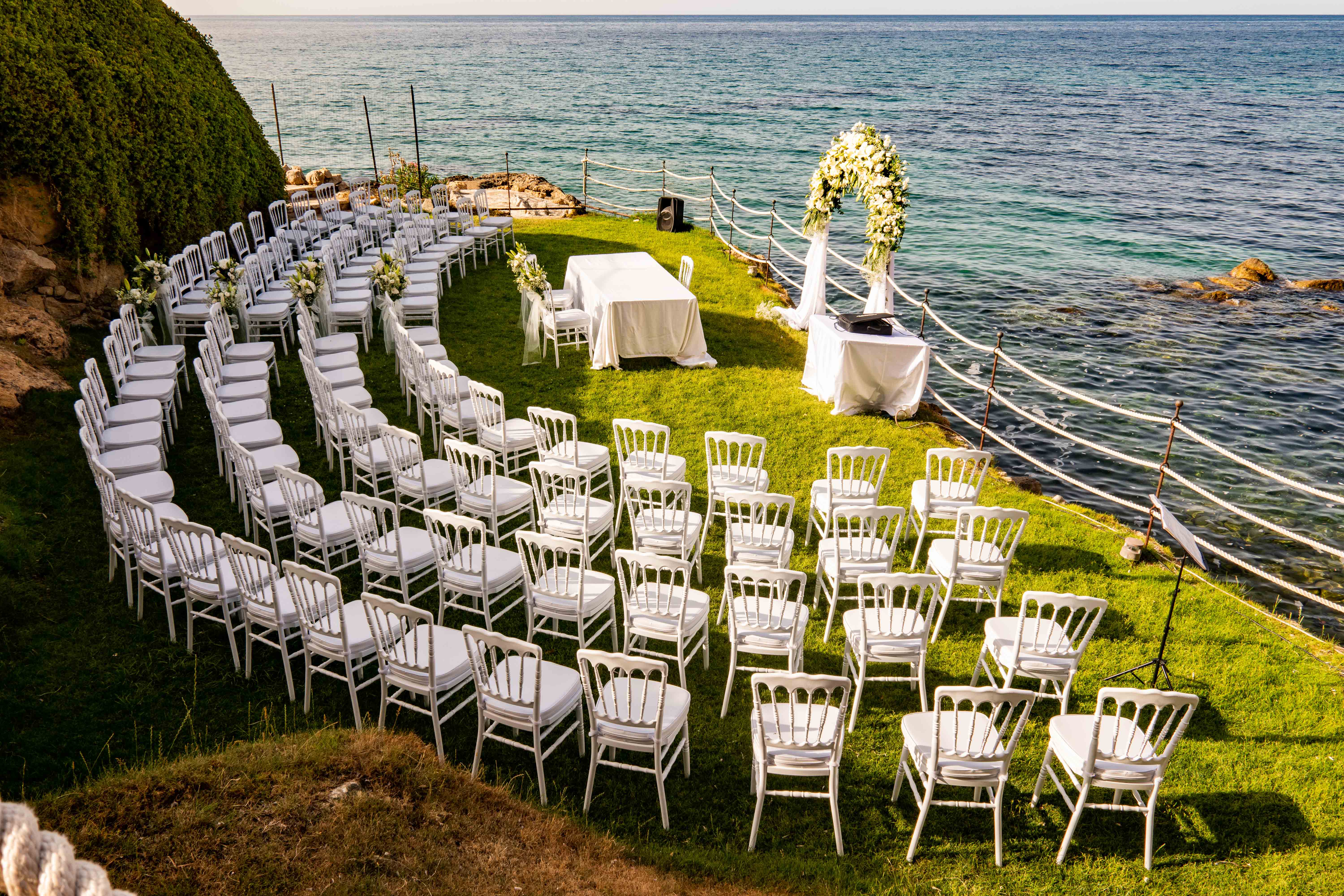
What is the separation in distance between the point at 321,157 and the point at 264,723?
43.3 m

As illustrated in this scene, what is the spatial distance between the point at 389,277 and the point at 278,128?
29.1 ft

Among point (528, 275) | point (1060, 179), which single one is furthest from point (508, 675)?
point (1060, 179)

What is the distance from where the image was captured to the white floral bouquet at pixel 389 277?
11.6 m

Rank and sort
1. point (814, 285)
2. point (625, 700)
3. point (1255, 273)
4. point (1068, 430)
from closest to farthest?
point (625, 700), point (814, 285), point (1068, 430), point (1255, 273)

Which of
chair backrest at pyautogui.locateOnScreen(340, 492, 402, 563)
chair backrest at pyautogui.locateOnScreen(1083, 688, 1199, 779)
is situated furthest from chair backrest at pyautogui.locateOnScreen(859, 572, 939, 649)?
chair backrest at pyautogui.locateOnScreen(340, 492, 402, 563)

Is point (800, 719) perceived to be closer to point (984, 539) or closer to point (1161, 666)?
point (984, 539)

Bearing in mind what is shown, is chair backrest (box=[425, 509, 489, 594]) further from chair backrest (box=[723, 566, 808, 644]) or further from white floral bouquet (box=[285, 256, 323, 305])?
white floral bouquet (box=[285, 256, 323, 305])

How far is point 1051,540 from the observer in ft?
27.4

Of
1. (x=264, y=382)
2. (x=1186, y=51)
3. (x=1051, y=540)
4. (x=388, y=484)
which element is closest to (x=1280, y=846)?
(x=1051, y=540)

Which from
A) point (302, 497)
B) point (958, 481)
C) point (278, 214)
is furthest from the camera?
point (278, 214)

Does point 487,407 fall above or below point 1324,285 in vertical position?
below

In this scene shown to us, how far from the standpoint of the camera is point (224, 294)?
35.0ft

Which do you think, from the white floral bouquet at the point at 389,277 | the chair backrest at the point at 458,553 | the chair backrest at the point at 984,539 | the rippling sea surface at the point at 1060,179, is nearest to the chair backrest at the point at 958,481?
the chair backrest at the point at 984,539

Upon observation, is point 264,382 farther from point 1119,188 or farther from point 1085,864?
point 1119,188
